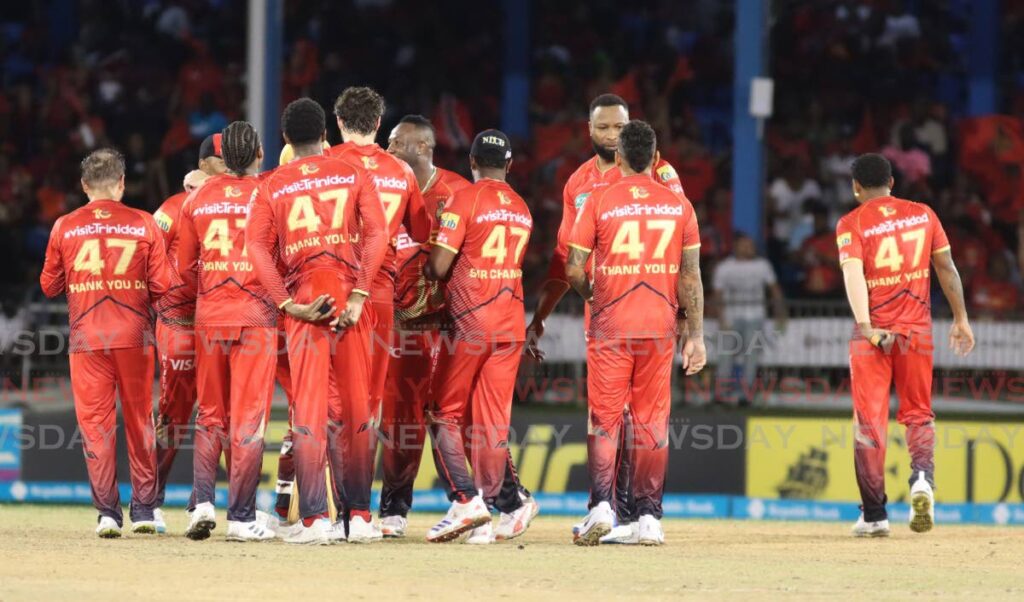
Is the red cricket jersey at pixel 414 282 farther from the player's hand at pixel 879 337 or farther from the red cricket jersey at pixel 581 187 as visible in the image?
the player's hand at pixel 879 337

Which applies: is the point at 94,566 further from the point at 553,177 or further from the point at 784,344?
the point at 553,177

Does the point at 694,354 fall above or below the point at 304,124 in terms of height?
below

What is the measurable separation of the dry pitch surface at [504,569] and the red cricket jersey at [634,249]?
4.71 feet

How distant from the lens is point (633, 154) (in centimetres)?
1079

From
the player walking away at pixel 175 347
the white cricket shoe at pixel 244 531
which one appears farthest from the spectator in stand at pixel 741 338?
the white cricket shoe at pixel 244 531

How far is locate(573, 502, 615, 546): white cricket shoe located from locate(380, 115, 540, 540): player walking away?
78 centimetres

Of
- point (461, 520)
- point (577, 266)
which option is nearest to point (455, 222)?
point (577, 266)

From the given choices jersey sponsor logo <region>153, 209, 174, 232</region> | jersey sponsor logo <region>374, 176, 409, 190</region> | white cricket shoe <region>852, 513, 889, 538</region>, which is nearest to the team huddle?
jersey sponsor logo <region>374, 176, 409, 190</region>

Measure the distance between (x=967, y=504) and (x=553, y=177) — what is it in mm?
7744

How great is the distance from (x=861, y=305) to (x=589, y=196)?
7.43 feet

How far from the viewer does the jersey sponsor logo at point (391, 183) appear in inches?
419

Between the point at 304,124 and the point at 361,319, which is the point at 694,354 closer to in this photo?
the point at 361,319

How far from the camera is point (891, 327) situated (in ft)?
39.1

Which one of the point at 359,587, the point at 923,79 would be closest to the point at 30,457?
the point at 359,587
